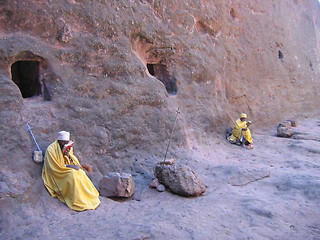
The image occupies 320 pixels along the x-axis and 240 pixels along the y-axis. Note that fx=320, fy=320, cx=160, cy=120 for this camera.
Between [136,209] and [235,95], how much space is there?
5120 mm

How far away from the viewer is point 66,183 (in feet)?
13.5

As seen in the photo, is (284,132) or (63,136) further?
(284,132)

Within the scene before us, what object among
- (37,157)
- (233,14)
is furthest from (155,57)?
(233,14)

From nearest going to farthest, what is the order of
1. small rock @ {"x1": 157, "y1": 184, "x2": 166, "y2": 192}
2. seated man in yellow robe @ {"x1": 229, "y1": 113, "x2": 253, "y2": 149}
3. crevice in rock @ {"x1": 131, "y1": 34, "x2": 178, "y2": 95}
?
small rock @ {"x1": 157, "y1": 184, "x2": 166, "y2": 192}
crevice in rock @ {"x1": 131, "y1": 34, "x2": 178, "y2": 95}
seated man in yellow robe @ {"x1": 229, "y1": 113, "x2": 253, "y2": 149}

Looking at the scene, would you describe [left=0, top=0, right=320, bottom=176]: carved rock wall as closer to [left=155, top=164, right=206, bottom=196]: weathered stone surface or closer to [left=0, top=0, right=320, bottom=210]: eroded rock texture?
[left=0, top=0, right=320, bottom=210]: eroded rock texture

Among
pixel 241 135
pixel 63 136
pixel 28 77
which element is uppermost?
pixel 28 77

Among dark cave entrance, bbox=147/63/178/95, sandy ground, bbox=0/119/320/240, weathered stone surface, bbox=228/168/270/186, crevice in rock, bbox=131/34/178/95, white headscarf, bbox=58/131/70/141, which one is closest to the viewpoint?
sandy ground, bbox=0/119/320/240

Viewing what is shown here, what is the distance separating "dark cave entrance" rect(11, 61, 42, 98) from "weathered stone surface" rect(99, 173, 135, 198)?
1.69 metres

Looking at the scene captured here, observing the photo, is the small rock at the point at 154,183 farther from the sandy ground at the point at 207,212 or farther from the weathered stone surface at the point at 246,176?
the weathered stone surface at the point at 246,176

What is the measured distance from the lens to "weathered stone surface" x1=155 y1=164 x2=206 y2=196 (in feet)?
15.3

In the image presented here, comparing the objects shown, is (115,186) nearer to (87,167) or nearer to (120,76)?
(87,167)

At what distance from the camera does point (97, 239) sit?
10.8 feet

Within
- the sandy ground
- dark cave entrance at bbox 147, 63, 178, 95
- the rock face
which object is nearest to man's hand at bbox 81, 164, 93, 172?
the rock face

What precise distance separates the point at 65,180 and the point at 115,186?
2.25 ft
